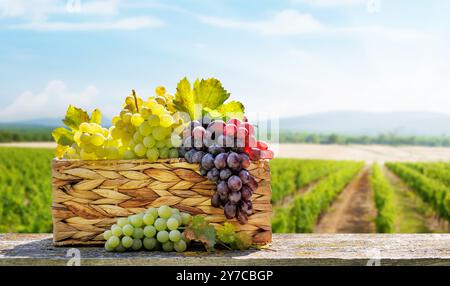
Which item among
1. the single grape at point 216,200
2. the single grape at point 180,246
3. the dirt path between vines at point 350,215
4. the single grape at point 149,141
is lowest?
the dirt path between vines at point 350,215

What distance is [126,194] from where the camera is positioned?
2.07 metres

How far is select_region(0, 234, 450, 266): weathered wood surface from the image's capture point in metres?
1.79

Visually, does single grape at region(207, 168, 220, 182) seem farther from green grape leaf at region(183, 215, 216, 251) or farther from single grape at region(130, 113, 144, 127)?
single grape at region(130, 113, 144, 127)

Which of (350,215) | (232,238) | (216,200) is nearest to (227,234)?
(232,238)

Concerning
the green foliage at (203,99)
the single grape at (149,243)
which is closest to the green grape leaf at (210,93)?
the green foliage at (203,99)

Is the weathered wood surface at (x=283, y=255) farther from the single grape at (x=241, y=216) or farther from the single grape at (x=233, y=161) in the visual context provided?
the single grape at (x=233, y=161)

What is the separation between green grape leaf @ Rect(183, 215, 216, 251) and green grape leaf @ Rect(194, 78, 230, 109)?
1.44 ft

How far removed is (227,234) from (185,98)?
1.72 feet

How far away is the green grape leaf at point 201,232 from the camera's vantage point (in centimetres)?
193

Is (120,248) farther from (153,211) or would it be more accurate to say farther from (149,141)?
(149,141)

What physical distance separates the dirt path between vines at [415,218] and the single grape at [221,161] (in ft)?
37.3

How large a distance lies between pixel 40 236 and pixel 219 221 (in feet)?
Answer: 2.75

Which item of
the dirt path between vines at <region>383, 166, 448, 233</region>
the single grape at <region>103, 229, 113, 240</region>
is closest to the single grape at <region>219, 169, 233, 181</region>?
the single grape at <region>103, 229, 113, 240</region>

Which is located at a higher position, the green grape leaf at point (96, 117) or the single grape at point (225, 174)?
the green grape leaf at point (96, 117)
